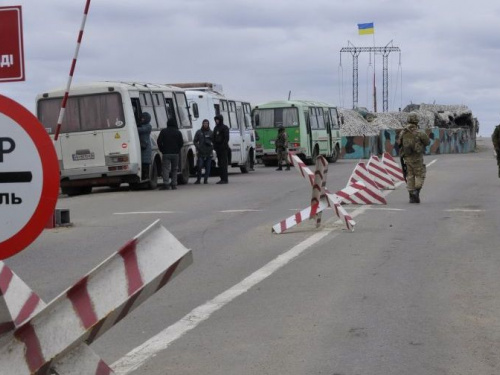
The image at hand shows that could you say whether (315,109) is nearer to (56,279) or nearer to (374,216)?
(374,216)

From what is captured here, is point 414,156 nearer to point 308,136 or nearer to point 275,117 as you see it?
point 308,136

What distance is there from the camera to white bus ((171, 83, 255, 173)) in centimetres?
3662

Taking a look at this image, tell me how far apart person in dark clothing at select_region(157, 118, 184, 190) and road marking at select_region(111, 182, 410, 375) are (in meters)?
14.1

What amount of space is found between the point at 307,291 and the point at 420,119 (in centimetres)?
6096

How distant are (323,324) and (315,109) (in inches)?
1614

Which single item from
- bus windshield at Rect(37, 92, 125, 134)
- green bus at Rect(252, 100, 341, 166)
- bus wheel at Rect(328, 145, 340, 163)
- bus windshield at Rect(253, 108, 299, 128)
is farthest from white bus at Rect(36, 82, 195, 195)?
bus wheel at Rect(328, 145, 340, 163)

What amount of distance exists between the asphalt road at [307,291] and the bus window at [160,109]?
9.62 metres

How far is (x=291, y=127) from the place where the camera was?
46.1m

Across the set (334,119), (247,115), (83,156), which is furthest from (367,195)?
(334,119)

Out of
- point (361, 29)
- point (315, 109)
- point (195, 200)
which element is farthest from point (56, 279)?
point (361, 29)

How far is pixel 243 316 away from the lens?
8727 millimetres

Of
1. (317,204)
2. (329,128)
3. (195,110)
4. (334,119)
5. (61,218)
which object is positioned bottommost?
(61,218)

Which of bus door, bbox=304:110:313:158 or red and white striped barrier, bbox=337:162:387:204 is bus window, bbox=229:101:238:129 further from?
red and white striped barrier, bbox=337:162:387:204

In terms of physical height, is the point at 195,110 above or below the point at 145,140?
above
